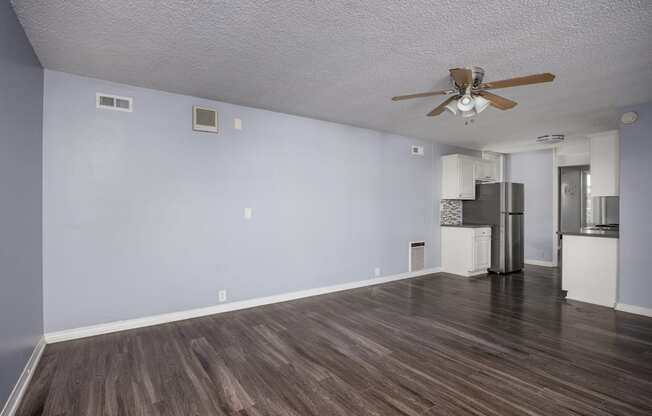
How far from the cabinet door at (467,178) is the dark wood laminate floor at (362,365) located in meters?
2.70

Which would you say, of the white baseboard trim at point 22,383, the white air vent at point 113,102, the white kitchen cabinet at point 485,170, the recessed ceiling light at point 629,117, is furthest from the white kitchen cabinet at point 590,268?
the white baseboard trim at point 22,383

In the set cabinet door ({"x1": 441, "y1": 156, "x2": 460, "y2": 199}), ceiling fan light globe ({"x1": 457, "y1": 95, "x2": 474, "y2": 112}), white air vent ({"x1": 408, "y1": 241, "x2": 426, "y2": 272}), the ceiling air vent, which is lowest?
white air vent ({"x1": 408, "y1": 241, "x2": 426, "y2": 272})

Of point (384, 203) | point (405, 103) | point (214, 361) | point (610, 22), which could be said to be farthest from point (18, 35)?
point (384, 203)

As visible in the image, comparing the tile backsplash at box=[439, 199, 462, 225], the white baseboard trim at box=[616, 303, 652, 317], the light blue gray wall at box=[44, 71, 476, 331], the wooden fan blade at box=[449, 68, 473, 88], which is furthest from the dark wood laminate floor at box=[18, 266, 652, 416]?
the tile backsplash at box=[439, 199, 462, 225]

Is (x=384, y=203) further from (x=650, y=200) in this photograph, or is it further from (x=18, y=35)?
(x=18, y=35)

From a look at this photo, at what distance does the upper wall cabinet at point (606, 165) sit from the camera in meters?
4.18

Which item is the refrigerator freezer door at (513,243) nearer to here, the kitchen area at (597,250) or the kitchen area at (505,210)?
the kitchen area at (505,210)

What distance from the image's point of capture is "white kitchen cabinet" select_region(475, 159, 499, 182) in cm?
633

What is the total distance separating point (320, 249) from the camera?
460 cm

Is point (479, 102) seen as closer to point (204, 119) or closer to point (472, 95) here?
point (472, 95)

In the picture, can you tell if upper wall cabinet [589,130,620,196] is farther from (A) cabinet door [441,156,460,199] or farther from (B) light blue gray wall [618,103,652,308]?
(A) cabinet door [441,156,460,199]

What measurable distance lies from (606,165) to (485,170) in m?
2.25

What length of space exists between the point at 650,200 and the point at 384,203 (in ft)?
10.6

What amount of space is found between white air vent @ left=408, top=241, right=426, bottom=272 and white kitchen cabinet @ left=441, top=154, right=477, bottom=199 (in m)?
1.15
